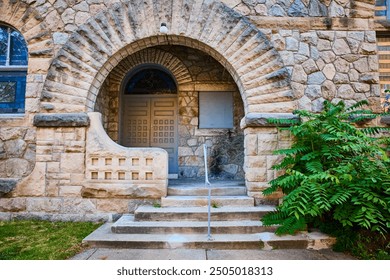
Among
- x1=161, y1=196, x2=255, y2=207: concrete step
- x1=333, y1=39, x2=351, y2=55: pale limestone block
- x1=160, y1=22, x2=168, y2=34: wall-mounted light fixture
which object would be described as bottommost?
x1=161, y1=196, x2=255, y2=207: concrete step

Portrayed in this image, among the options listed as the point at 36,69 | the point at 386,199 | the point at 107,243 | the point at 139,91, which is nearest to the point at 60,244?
the point at 107,243

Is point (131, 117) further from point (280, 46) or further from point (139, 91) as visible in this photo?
point (280, 46)

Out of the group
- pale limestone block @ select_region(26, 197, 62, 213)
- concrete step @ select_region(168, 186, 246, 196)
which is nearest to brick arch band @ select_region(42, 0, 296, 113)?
concrete step @ select_region(168, 186, 246, 196)

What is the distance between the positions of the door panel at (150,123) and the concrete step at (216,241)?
3535 millimetres

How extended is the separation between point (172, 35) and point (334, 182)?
3.63 metres

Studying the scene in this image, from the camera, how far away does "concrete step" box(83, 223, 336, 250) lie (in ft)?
10.7

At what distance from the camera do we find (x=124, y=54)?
4809 mm

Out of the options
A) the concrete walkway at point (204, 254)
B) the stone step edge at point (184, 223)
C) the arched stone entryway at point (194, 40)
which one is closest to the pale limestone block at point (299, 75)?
the arched stone entryway at point (194, 40)

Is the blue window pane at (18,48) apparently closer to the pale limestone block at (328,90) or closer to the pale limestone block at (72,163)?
the pale limestone block at (72,163)

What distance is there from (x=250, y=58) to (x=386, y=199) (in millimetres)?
2978

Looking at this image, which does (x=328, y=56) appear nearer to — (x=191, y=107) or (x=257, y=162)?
(x=257, y=162)

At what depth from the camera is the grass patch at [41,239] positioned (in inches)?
120

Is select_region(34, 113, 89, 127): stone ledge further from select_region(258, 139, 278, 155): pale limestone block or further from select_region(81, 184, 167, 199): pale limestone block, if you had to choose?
select_region(258, 139, 278, 155): pale limestone block

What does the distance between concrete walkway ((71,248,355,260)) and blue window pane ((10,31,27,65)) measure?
407 centimetres
